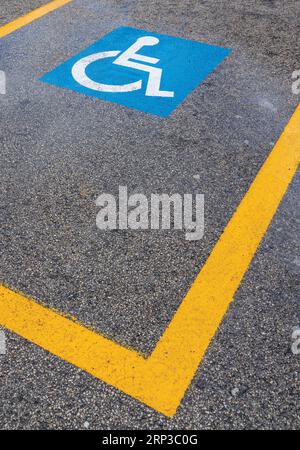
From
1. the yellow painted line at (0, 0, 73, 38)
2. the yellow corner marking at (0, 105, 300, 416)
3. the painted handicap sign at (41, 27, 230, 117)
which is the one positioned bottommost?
the yellow corner marking at (0, 105, 300, 416)

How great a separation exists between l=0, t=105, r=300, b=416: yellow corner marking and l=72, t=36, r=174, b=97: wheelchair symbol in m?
1.87

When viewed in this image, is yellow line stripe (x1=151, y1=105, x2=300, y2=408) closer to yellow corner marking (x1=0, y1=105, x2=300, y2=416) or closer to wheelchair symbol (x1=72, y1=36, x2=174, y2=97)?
yellow corner marking (x1=0, y1=105, x2=300, y2=416)

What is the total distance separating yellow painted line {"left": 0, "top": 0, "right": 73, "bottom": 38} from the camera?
5.15 m

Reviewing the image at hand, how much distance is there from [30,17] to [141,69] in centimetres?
182

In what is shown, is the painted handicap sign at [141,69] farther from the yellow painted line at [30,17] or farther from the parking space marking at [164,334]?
the parking space marking at [164,334]

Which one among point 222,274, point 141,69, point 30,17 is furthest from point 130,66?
point 222,274

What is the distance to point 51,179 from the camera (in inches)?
130

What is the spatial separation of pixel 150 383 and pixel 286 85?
321 cm

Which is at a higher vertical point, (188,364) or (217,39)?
(217,39)

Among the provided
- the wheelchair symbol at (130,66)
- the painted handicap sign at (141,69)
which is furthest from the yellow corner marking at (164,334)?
the wheelchair symbol at (130,66)

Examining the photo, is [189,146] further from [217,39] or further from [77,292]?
[217,39]

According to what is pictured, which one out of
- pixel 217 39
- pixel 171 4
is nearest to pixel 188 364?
pixel 217 39

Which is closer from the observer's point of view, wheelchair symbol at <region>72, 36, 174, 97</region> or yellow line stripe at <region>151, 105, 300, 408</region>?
yellow line stripe at <region>151, 105, 300, 408</region>

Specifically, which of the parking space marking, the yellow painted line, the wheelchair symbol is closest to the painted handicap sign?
the wheelchair symbol
